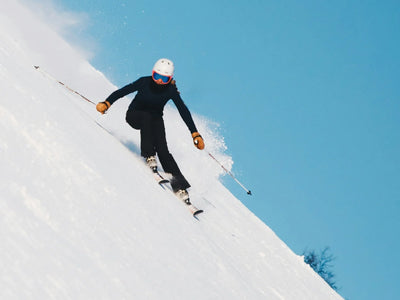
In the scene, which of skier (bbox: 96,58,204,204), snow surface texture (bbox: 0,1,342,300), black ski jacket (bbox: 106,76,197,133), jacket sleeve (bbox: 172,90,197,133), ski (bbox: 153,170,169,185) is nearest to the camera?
snow surface texture (bbox: 0,1,342,300)

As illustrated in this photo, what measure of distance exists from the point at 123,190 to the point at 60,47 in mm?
7196

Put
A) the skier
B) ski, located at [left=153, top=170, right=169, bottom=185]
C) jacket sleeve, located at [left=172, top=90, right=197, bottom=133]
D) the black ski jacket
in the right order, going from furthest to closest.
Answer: jacket sleeve, located at [left=172, top=90, right=197, bottom=133]
the black ski jacket
the skier
ski, located at [left=153, top=170, right=169, bottom=185]

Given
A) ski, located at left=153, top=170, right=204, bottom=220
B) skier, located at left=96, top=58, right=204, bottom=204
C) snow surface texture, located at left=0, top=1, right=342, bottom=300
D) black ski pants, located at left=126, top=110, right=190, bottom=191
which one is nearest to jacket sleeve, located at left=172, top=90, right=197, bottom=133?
skier, located at left=96, top=58, right=204, bottom=204

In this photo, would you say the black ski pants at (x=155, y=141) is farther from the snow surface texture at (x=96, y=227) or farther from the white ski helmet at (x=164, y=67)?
the white ski helmet at (x=164, y=67)

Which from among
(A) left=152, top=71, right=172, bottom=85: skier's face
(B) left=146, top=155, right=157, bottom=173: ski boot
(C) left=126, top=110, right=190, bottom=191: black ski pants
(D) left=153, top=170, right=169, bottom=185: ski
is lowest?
(D) left=153, top=170, right=169, bottom=185: ski

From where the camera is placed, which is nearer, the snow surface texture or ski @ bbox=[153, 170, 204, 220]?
the snow surface texture

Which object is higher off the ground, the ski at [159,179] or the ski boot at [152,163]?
the ski boot at [152,163]

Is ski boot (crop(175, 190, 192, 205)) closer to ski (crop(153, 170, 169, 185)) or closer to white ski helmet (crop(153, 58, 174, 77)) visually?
ski (crop(153, 170, 169, 185))

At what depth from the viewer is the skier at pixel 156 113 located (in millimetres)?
5785

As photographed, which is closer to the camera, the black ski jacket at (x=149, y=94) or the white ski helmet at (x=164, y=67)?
the white ski helmet at (x=164, y=67)

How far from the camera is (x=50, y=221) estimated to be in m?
2.85

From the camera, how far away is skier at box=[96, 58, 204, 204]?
228 inches

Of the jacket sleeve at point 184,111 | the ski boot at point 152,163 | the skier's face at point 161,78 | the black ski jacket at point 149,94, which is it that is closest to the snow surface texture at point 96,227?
the ski boot at point 152,163

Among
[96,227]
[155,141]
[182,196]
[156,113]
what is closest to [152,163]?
[155,141]
